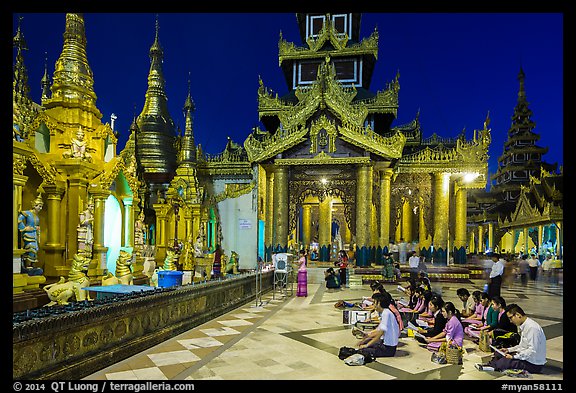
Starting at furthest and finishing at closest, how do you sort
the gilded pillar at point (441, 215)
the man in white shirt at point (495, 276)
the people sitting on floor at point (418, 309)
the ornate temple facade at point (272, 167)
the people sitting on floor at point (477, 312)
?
the gilded pillar at point (441, 215), the ornate temple facade at point (272, 167), the man in white shirt at point (495, 276), the people sitting on floor at point (418, 309), the people sitting on floor at point (477, 312)

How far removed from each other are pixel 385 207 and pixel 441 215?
3.00m

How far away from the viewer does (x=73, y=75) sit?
39.2 ft

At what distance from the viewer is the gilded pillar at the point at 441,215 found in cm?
2067

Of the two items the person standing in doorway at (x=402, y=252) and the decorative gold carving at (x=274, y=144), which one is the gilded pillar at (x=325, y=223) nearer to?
the person standing in doorway at (x=402, y=252)

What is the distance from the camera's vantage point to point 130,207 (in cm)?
1370

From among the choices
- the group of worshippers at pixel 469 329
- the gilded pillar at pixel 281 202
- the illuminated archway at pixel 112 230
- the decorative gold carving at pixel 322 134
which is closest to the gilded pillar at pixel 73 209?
the illuminated archway at pixel 112 230

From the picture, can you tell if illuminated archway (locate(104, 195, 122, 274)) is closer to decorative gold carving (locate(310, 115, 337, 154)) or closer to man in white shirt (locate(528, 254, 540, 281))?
decorative gold carving (locate(310, 115, 337, 154))

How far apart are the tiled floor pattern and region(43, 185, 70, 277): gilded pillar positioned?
4372 millimetres

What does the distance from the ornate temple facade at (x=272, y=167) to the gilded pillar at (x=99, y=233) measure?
4 centimetres

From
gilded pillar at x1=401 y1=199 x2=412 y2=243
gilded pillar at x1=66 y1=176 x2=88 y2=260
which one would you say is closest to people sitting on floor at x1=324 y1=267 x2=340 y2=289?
gilded pillar at x1=66 y1=176 x2=88 y2=260

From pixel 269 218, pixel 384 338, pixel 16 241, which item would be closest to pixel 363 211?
pixel 269 218
